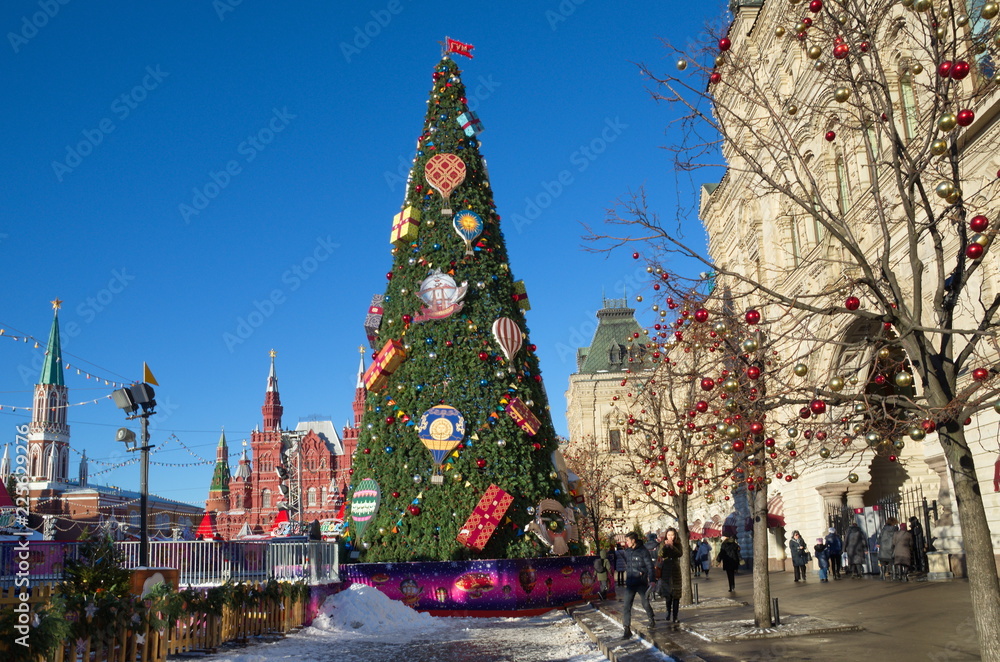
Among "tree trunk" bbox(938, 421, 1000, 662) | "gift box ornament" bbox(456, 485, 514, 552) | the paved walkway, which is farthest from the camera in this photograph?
"gift box ornament" bbox(456, 485, 514, 552)

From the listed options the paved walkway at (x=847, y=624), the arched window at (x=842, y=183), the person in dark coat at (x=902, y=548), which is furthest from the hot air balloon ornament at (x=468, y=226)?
the person in dark coat at (x=902, y=548)

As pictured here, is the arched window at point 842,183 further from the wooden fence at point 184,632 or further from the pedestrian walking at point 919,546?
the wooden fence at point 184,632

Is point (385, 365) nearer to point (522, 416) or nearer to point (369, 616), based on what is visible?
point (522, 416)

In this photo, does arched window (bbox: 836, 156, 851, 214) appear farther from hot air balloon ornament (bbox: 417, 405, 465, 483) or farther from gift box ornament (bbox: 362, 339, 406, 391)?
gift box ornament (bbox: 362, 339, 406, 391)

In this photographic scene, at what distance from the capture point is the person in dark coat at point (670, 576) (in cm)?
1423

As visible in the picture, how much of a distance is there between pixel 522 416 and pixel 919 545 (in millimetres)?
11066

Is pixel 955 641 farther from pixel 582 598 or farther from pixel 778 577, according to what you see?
pixel 778 577

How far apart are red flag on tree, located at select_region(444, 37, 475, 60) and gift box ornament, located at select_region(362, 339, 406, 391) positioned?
8.94m

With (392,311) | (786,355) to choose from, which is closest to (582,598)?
(392,311)

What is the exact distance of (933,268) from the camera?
1853 cm

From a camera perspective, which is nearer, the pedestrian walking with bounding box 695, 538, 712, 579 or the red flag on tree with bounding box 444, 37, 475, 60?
the red flag on tree with bounding box 444, 37, 475, 60

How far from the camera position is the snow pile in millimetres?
15484

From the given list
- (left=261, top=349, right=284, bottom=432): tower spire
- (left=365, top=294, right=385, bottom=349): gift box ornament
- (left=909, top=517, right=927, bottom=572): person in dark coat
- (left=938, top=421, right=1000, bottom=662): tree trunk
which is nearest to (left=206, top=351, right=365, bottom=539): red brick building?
(left=261, top=349, right=284, bottom=432): tower spire

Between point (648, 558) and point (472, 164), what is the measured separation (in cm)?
1202
